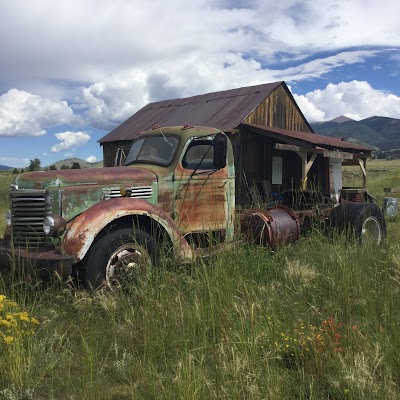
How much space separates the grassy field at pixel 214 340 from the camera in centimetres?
254

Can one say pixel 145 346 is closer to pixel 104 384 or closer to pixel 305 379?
pixel 104 384

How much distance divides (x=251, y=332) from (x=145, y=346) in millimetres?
780

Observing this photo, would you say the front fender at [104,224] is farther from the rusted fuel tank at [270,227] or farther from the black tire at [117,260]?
the rusted fuel tank at [270,227]

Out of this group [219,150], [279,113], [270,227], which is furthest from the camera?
[279,113]

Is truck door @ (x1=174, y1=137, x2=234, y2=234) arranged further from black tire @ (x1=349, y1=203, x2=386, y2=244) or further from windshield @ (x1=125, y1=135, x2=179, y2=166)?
black tire @ (x1=349, y1=203, x2=386, y2=244)

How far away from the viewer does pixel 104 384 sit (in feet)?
9.05

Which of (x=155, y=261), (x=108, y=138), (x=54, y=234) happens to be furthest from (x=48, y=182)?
(x=108, y=138)

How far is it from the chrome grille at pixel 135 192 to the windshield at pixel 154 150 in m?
0.50

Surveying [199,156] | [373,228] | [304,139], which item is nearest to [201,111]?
[304,139]

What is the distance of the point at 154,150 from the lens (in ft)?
19.0

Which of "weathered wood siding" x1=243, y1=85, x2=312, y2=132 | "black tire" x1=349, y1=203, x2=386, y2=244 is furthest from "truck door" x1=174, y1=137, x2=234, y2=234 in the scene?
"weathered wood siding" x1=243, y1=85, x2=312, y2=132

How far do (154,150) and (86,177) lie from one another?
1.22 metres

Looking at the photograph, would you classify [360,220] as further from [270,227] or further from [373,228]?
[270,227]

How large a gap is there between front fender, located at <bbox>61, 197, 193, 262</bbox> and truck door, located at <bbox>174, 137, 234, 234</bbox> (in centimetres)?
66
